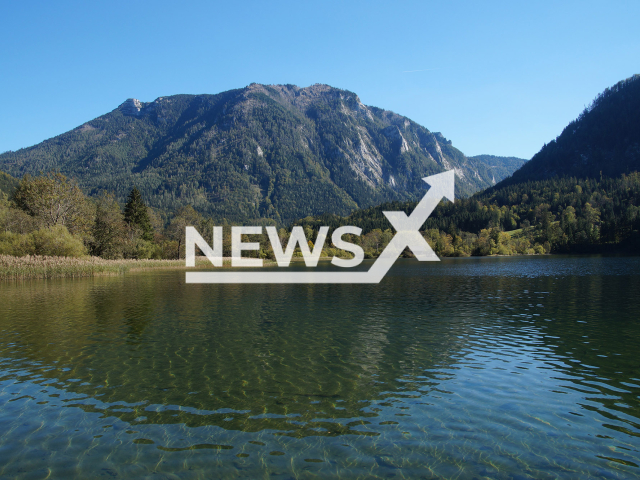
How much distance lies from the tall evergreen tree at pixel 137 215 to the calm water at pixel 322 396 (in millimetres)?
85405

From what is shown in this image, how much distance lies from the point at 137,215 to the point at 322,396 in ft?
354

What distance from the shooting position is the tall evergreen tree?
107m

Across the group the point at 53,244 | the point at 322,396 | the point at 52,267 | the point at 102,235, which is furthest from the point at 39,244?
the point at 322,396

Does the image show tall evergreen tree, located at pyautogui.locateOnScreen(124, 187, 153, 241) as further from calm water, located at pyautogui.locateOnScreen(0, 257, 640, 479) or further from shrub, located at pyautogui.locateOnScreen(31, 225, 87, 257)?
calm water, located at pyautogui.locateOnScreen(0, 257, 640, 479)

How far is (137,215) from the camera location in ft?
354

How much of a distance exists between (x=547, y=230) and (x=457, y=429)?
674 ft

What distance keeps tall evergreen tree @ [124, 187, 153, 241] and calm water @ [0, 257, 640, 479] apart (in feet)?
280

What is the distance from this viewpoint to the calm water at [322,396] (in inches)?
343

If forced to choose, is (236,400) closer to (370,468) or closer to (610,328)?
(370,468)

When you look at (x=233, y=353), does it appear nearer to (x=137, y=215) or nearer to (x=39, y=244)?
(x=39, y=244)

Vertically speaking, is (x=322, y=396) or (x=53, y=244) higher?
(x=53, y=244)

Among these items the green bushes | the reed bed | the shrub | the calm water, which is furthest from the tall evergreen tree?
the calm water

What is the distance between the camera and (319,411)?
11.5 m

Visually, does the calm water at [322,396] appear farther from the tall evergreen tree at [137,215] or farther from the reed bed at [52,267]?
the tall evergreen tree at [137,215]
